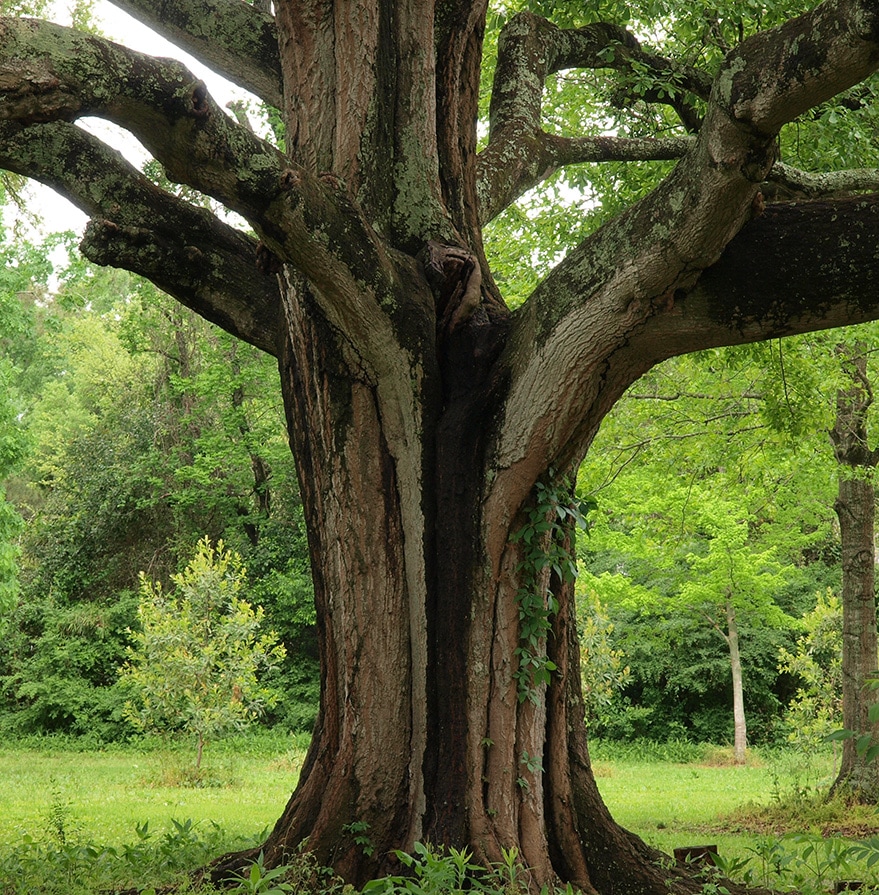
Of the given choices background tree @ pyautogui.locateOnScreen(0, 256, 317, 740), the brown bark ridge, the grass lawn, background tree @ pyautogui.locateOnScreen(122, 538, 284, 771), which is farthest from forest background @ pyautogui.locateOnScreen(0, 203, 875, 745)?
the brown bark ridge

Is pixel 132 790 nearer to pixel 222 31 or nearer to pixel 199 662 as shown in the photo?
pixel 199 662

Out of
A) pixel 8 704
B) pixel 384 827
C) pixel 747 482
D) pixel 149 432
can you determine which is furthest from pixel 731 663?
pixel 384 827

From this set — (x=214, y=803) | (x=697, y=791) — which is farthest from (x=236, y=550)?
(x=697, y=791)

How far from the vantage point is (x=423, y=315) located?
183 inches

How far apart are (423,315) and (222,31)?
2479 mm

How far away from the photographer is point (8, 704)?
Result: 76.0 ft

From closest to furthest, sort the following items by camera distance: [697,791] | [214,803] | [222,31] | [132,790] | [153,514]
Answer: [222,31], [214,803], [132,790], [697,791], [153,514]

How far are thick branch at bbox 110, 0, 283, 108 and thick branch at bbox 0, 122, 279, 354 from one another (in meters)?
1.26

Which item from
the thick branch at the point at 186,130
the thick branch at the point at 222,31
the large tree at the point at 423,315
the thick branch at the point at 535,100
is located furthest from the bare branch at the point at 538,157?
the thick branch at the point at 186,130

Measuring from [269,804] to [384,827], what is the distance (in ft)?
25.2

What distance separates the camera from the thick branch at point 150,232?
172 inches

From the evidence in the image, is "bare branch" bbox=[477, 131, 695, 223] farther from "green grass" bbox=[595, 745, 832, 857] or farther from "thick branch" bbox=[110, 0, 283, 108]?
"green grass" bbox=[595, 745, 832, 857]

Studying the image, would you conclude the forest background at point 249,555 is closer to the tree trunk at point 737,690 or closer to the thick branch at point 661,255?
the tree trunk at point 737,690

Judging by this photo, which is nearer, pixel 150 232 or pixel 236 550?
pixel 150 232
